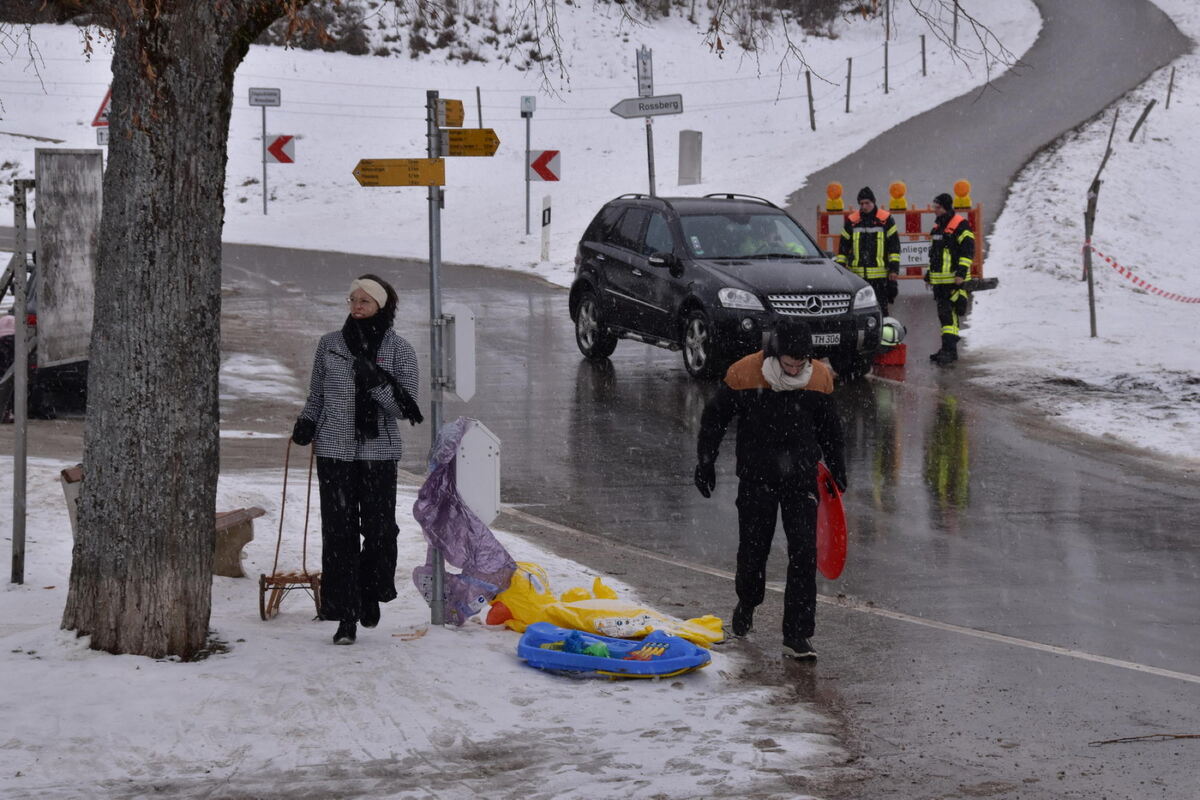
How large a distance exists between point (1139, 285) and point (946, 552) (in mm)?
15775

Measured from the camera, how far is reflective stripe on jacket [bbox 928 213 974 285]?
18156mm

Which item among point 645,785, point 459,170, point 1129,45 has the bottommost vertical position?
point 645,785

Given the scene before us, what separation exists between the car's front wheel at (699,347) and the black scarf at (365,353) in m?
8.94

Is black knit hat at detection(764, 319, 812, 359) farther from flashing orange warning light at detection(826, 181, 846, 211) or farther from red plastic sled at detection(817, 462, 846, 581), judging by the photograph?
flashing orange warning light at detection(826, 181, 846, 211)

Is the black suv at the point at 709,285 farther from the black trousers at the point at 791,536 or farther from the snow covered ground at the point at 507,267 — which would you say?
the black trousers at the point at 791,536

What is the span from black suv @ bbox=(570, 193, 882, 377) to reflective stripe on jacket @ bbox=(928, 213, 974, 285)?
1439mm

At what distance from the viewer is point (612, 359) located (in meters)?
19.1

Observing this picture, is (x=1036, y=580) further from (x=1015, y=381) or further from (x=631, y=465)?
(x=1015, y=381)

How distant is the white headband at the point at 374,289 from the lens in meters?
7.61

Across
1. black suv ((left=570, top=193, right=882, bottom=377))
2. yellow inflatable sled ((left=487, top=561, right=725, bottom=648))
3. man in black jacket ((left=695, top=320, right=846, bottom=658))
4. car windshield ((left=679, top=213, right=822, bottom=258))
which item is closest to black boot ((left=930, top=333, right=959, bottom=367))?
black suv ((left=570, top=193, right=882, bottom=377))

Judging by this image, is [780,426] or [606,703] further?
[780,426]

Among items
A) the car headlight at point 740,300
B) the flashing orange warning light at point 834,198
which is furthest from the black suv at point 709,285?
the flashing orange warning light at point 834,198

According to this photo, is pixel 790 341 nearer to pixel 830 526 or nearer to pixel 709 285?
pixel 830 526

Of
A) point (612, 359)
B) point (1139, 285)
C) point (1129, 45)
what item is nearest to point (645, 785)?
point (612, 359)
